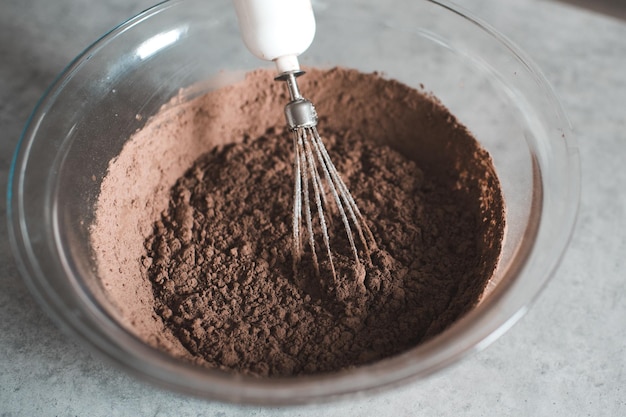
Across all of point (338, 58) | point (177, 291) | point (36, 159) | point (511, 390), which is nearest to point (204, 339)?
point (177, 291)

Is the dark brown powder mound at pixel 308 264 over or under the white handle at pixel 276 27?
under

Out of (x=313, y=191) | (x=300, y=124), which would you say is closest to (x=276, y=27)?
(x=300, y=124)

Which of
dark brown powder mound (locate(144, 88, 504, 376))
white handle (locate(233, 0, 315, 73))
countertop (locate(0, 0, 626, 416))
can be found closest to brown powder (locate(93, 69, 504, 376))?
dark brown powder mound (locate(144, 88, 504, 376))

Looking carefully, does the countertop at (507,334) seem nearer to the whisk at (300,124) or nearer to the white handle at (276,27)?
the whisk at (300,124)

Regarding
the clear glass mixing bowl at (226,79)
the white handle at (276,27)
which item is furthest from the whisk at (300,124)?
the clear glass mixing bowl at (226,79)

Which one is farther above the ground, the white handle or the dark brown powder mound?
the white handle

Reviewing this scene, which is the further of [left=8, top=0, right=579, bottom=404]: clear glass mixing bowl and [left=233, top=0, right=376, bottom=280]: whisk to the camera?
[left=233, top=0, right=376, bottom=280]: whisk

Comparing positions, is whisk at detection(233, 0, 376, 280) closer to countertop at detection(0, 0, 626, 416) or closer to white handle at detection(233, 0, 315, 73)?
white handle at detection(233, 0, 315, 73)
